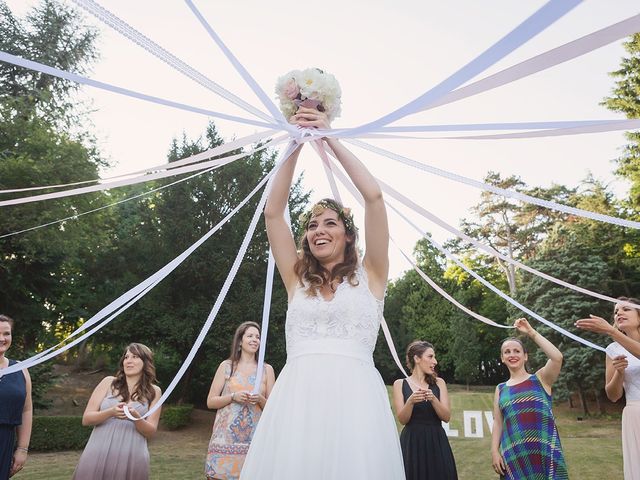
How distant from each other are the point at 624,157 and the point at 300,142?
21.6m

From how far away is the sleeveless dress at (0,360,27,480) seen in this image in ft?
13.0

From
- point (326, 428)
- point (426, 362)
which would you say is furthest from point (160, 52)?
point (426, 362)

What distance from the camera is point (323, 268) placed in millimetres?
2564

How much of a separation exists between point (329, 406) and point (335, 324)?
0.36 meters

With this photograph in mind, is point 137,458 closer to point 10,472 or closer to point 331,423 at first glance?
point 10,472

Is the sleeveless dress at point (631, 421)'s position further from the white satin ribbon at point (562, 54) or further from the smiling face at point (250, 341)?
the white satin ribbon at point (562, 54)

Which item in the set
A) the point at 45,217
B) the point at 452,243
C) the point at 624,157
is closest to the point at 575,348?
the point at 624,157

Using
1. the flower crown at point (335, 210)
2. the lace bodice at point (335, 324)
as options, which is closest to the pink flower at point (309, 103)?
the flower crown at point (335, 210)

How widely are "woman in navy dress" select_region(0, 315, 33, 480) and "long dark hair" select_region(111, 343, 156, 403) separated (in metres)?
0.69

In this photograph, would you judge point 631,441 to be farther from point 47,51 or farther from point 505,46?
point 47,51

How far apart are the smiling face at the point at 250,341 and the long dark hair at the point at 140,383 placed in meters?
0.81

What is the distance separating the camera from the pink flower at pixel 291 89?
253 cm

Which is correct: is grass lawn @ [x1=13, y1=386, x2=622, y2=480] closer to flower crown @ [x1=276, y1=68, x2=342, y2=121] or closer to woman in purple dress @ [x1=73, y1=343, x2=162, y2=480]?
woman in purple dress @ [x1=73, y1=343, x2=162, y2=480]

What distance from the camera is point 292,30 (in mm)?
4109
